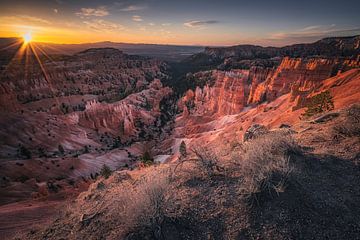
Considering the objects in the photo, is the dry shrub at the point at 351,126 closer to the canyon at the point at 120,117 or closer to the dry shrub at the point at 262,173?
the canyon at the point at 120,117

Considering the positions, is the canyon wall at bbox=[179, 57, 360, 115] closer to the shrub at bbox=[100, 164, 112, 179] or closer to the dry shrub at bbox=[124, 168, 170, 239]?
the shrub at bbox=[100, 164, 112, 179]

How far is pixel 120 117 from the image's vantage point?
2126 inches

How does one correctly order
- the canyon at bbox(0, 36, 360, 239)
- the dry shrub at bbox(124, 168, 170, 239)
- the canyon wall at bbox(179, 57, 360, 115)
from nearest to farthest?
the dry shrub at bbox(124, 168, 170, 239), the canyon at bbox(0, 36, 360, 239), the canyon wall at bbox(179, 57, 360, 115)

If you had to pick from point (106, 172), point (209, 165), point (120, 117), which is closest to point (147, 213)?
point (209, 165)

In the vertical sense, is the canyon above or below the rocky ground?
Result: below

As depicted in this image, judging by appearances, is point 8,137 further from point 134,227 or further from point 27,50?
point 27,50

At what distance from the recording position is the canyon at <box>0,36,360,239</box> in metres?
16.0

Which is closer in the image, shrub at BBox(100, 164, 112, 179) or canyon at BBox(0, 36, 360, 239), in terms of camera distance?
shrub at BBox(100, 164, 112, 179)

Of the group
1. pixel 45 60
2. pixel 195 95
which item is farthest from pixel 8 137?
pixel 45 60

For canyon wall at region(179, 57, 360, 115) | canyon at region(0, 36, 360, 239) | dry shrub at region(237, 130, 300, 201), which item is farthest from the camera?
canyon wall at region(179, 57, 360, 115)

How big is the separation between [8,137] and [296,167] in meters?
36.2

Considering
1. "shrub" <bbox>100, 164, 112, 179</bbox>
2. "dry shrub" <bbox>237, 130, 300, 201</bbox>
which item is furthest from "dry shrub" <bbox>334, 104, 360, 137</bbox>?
"shrub" <bbox>100, 164, 112, 179</bbox>

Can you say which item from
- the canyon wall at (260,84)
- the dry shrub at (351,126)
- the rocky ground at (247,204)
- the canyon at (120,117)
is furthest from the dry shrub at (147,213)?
the canyon wall at (260,84)

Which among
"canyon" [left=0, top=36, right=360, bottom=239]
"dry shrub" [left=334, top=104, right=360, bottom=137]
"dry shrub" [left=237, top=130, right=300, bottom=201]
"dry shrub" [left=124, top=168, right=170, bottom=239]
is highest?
"dry shrub" [left=334, top=104, right=360, bottom=137]
